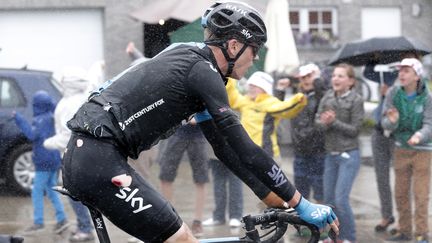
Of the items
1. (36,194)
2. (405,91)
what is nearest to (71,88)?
(36,194)

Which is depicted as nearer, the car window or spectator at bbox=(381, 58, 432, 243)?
spectator at bbox=(381, 58, 432, 243)

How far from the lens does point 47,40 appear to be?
18.0 m

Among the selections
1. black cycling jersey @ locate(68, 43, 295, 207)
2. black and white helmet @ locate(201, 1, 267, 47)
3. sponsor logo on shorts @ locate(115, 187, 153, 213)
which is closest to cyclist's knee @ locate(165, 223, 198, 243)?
sponsor logo on shorts @ locate(115, 187, 153, 213)

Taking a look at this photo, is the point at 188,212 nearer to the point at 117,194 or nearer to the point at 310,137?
the point at 310,137

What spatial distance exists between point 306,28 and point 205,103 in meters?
15.4

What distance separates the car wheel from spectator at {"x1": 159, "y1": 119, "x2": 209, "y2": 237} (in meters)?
2.77

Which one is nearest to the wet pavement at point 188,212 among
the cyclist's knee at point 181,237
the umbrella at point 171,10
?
the umbrella at point 171,10

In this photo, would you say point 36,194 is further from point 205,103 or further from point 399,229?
point 205,103

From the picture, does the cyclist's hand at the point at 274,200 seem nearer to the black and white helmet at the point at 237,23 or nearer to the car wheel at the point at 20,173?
the black and white helmet at the point at 237,23

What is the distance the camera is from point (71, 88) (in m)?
9.02

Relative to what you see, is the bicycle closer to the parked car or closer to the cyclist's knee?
the cyclist's knee

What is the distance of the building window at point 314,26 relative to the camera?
63.5 feet

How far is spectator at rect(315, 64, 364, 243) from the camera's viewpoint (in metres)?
8.30

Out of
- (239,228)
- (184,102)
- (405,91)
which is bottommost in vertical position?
(239,228)
